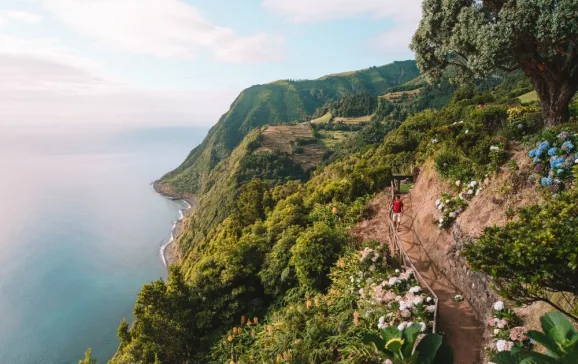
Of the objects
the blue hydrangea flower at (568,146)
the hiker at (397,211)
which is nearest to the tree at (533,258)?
the blue hydrangea flower at (568,146)

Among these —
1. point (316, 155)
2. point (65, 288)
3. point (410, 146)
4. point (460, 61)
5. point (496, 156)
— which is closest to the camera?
point (496, 156)

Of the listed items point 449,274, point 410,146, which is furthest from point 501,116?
point 410,146

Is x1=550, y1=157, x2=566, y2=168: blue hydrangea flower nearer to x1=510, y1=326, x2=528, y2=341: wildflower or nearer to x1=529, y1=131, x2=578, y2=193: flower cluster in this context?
x1=529, y1=131, x2=578, y2=193: flower cluster

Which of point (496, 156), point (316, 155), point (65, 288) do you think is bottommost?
point (65, 288)

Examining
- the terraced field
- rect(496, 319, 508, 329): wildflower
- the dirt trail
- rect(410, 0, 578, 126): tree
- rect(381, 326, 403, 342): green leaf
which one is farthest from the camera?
the terraced field

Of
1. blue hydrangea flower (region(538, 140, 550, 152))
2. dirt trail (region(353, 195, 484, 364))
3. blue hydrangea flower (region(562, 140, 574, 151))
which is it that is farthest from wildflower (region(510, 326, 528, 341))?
blue hydrangea flower (region(538, 140, 550, 152))

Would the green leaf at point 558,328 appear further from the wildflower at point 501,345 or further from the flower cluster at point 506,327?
the flower cluster at point 506,327

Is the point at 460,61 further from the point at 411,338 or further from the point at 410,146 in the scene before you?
the point at 410,146

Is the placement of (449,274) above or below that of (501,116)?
below

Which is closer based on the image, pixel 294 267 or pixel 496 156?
pixel 496 156
